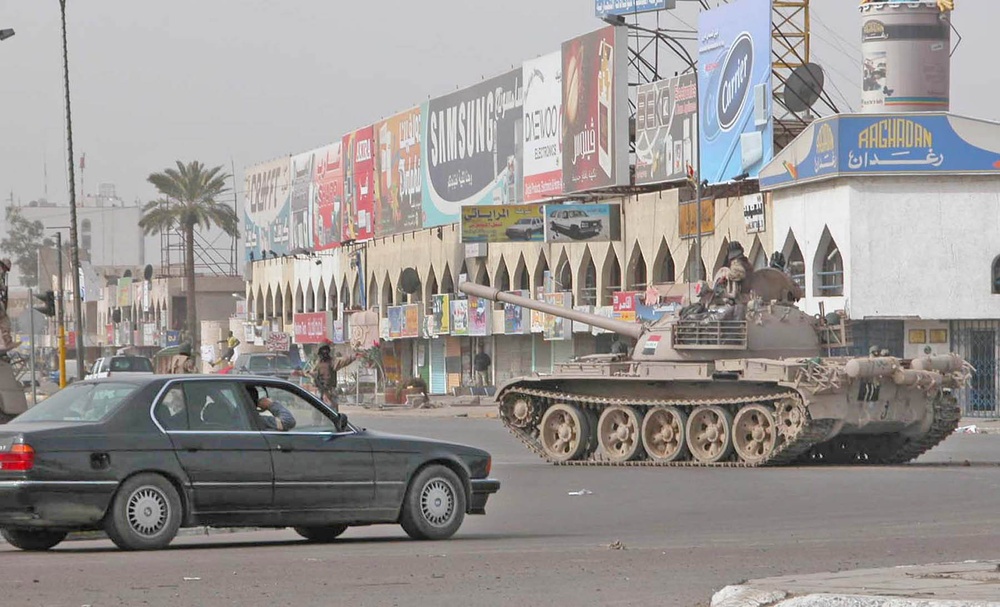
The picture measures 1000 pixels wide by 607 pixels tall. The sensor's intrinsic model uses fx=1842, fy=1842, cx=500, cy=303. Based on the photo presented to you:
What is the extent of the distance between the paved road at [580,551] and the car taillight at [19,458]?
620mm

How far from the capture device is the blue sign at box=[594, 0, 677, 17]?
55.8 m

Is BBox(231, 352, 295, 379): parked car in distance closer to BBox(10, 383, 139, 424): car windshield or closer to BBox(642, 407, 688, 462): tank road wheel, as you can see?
BBox(642, 407, 688, 462): tank road wheel

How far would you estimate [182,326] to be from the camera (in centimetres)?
10875

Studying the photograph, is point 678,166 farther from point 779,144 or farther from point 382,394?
point 382,394

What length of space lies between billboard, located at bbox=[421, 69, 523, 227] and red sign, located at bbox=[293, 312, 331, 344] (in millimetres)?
10322

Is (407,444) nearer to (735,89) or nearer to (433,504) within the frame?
(433,504)

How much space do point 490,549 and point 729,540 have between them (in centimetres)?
204

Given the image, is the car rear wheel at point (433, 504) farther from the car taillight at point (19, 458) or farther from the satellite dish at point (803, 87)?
the satellite dish at point (803, 87)

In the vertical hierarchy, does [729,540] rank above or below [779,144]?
below

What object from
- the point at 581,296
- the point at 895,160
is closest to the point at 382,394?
the point at 581,296

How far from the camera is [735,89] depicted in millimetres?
49250

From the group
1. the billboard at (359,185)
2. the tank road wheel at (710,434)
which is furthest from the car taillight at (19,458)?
the billboard at (359,185)

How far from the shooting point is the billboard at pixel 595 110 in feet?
180

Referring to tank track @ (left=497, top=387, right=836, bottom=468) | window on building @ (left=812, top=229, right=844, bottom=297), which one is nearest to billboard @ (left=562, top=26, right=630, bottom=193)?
window on building @ (left=812, top=229, right=844, bottom=297)
